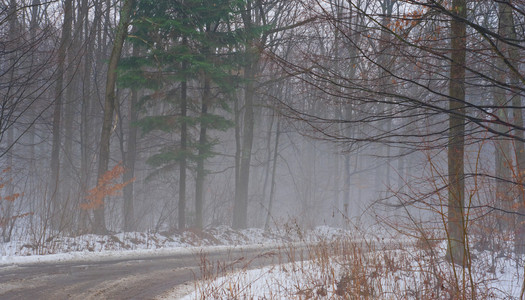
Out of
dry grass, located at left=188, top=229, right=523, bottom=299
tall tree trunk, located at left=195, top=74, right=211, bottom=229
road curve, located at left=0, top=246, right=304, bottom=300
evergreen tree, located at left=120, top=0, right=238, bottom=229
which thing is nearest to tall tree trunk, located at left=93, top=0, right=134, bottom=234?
evergreen tree, located at left=120, top=0, right=238, bottom=229

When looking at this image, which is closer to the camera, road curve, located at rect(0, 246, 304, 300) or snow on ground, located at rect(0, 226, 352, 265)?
road curve, located at rect(0, 246, 304, 300)

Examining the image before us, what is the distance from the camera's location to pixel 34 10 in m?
24.6

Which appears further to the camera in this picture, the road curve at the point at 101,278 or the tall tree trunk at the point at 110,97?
the tall tree trunk at the point at 110,97

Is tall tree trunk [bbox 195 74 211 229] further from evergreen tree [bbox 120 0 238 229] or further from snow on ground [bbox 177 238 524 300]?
snow on ground [bbox 177 238 524 300]

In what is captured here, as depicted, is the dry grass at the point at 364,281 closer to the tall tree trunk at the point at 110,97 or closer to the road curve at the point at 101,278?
the road curve at the point at 101,278

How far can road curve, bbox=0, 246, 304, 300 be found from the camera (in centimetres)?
693

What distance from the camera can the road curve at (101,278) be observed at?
6930mm

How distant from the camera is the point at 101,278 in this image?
8.18m

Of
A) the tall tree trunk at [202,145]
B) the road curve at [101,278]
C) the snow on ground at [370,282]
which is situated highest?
the tall tree trunk at [202,145]

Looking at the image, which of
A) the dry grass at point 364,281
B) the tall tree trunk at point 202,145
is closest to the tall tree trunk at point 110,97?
the tall tree trunk at point 202,145

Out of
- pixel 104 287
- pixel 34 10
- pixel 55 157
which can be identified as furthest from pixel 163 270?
pixel 34 10

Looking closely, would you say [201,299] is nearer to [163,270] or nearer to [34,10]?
[163,270]

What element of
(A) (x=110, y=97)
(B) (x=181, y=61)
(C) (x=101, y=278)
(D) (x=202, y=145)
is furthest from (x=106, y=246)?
(B) (x=181, y=61)

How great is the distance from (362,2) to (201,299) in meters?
21.2
